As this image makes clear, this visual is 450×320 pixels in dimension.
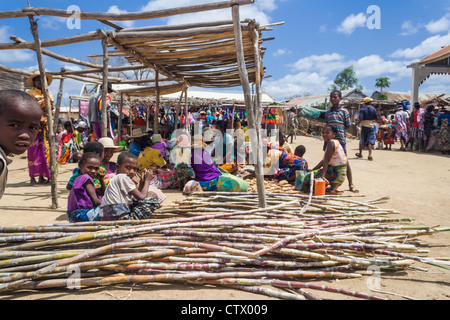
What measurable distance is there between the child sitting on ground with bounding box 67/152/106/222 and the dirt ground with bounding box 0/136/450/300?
716 millimetres

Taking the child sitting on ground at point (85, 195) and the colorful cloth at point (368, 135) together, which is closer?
the child sitting on ground at point (85, 195)

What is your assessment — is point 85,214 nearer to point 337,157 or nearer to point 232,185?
point 232,185

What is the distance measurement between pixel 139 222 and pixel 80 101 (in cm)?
1141

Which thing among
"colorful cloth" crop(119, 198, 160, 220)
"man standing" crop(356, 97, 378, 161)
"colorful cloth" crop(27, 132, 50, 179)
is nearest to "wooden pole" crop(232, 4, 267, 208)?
"colorful cloth" crop(119, 198, 160, 220)

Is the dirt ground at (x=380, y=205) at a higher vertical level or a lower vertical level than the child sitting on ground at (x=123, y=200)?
lower

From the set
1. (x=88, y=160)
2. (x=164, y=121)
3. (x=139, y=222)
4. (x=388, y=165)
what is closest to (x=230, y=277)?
(x=139, y=222)

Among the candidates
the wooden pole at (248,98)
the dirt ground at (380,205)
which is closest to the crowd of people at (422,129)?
the dirt ground at (380,205)

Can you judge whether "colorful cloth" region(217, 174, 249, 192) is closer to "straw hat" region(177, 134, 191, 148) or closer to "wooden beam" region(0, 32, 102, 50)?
"straw hat" region(177, 134, 191, 148)

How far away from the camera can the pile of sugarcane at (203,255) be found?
1.85 meters

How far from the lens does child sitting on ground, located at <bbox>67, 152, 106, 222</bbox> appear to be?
276 cm

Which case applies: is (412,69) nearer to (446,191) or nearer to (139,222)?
(446,191)

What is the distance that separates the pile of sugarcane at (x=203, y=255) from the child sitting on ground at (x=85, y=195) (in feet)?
1.53

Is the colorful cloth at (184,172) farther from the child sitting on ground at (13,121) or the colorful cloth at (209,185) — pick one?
the child sitting on ground at (13,121)
